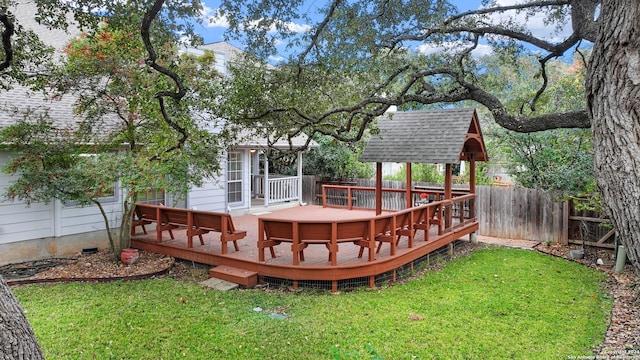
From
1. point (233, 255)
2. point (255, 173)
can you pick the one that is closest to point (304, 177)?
point (255, 173)

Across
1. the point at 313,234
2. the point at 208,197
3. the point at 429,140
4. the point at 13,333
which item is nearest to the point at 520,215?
the point at 429,140


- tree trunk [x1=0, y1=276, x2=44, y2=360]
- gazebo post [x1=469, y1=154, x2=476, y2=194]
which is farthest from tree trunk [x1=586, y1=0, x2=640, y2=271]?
gazebo post [x1=469, y1=154, x2=476, y2=194]

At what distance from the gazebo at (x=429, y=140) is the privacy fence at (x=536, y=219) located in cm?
149

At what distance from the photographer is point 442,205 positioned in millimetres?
9875

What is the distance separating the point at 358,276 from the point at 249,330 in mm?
2580

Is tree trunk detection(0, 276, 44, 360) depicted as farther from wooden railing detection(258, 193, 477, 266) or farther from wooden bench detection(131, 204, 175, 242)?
wooden bench detection(131, 204, 175, 242)

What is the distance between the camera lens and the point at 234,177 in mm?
13891

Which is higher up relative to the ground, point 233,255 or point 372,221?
point 372,221

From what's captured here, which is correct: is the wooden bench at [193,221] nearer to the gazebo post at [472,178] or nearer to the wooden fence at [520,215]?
the gazebo post at [472,178]

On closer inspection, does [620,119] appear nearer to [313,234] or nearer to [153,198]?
[313,234]

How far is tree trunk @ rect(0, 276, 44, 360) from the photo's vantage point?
205cm

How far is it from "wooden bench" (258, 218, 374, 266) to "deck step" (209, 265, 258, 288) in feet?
1.18

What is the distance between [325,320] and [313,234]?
1.89 metres

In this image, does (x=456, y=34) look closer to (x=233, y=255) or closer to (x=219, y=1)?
(x=219, y=1)
